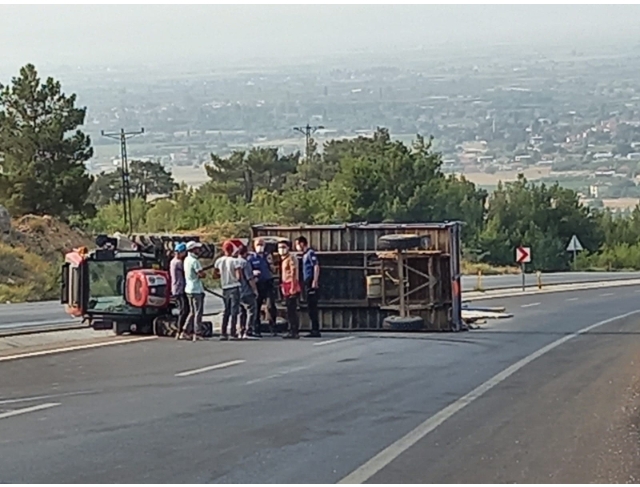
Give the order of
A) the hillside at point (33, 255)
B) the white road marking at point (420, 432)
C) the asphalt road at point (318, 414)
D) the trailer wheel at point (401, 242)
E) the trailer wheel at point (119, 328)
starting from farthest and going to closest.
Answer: the hillside at point (33, 255) < the trailer wheel at point (401, 242) < the trailer wheel at point (119, 328) < the asphalt road at point (318, 414) < the white road marking at point (420, 432)

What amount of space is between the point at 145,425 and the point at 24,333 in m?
12.1

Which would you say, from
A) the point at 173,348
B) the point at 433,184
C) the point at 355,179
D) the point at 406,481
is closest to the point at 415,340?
the point at 173,348

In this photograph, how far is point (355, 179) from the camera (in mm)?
84500

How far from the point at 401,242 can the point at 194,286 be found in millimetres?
5769

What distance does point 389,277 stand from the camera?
26.7 meters

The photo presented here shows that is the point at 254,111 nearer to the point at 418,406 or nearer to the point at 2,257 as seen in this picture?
the point at 2,257

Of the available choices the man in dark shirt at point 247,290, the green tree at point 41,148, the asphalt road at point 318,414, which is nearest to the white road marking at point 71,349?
the asphalt road at point 318,414

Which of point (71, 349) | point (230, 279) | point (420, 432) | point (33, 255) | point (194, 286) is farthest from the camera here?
point (33, 255)

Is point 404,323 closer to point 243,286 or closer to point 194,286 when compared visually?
point 243,286

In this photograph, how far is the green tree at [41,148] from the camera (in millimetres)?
60656

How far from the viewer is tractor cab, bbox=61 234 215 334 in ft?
76.5

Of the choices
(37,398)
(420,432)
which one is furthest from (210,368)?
(420,432)

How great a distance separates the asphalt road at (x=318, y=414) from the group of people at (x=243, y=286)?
0.97 metres

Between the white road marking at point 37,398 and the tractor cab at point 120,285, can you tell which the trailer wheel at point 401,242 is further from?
the white road marking at point 37,398
